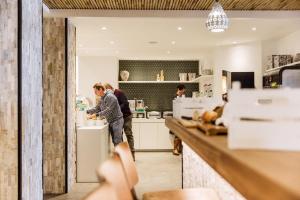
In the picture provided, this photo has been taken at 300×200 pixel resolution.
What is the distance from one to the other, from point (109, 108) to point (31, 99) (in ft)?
11.1

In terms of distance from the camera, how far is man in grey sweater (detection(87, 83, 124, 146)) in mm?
6961

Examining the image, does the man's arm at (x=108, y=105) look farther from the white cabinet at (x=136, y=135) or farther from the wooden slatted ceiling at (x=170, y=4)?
the white cabinet at (x=136, y=135)

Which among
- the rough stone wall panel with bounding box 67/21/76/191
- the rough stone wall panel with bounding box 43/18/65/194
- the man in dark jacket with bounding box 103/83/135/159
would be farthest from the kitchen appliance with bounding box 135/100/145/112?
the rough stone wall panel with bounding box 43/18/65/194

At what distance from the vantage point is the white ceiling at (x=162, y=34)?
642 cm

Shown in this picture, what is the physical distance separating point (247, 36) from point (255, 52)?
29.8 inches

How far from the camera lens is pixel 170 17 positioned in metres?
6.04

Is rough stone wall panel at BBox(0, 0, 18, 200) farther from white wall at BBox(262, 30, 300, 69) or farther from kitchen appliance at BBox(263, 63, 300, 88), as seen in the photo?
white wall at BBox(262, 30, 300, 69)

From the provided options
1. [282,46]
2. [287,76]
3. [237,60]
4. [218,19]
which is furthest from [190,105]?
[237,60]

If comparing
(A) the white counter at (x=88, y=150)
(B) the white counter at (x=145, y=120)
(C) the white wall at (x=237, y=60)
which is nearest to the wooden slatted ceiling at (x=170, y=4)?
(A) the white counter at (x=88, y=150)

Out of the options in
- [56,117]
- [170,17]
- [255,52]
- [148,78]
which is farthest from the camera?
[148,78]

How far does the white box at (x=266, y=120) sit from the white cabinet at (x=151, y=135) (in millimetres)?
8583

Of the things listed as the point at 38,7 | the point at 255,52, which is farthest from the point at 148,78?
the point at 38,7

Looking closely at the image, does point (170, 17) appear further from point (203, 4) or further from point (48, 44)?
point (48, 44)

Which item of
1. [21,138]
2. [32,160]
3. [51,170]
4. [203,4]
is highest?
[203,4]
